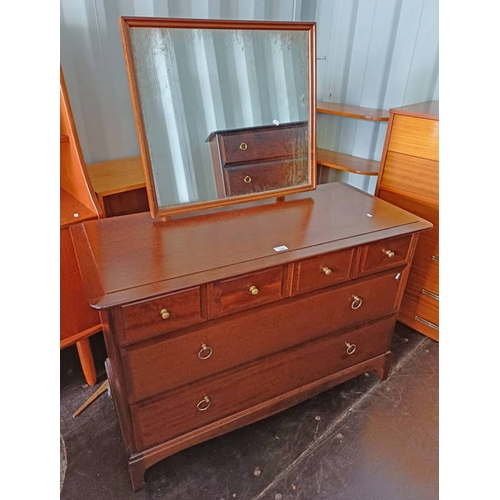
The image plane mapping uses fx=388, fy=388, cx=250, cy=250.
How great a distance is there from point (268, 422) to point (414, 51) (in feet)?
6.69

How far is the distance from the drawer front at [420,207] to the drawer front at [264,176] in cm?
65

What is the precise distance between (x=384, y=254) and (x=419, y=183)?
64 centimetres

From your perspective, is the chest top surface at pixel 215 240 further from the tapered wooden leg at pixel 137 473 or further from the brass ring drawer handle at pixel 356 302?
the tapered wooden leg at pixel 137 473

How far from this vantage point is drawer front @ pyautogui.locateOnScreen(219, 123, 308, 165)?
148 centimetres

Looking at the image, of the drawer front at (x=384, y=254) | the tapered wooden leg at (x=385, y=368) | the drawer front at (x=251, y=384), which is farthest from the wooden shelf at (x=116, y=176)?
the tapered wooden leg at (x=385, y=368)

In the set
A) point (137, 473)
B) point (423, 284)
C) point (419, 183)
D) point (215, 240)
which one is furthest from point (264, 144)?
point (137, 473)

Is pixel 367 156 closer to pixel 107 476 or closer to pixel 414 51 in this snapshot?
pixel 414 51

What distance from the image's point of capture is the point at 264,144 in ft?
5.05

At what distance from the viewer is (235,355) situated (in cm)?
135

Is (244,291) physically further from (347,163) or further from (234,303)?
(347,163)

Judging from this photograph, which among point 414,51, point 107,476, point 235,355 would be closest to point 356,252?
point 235,355

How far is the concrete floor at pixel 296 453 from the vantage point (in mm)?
1445

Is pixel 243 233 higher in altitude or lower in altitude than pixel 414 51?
lower

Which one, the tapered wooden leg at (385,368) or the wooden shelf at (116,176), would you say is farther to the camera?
the tapered wooden leg at (385,368)
